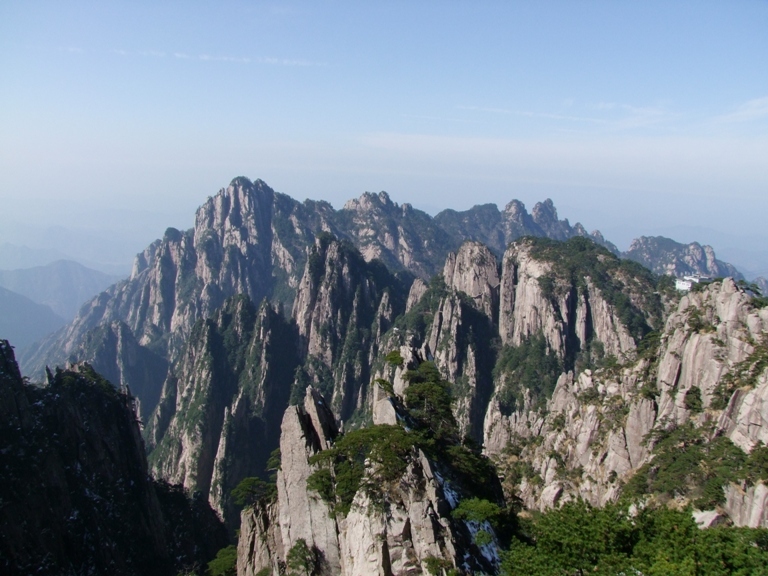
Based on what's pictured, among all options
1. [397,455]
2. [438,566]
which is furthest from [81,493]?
[438,566]

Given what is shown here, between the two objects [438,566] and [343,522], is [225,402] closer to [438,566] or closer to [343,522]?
[343,522]

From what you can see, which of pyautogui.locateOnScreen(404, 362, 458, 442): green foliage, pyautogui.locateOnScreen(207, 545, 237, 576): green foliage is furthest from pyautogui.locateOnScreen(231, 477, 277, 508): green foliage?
pyautogui.locateOnScreen(404, 362, 458, 442): green foliage

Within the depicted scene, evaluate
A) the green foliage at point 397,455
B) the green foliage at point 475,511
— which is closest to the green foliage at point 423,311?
the green foliage at point 397,455

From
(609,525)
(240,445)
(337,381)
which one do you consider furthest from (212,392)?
(609,525)

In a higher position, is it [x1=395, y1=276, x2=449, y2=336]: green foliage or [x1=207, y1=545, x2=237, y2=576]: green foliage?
[x1=395, y1=276, x2=449, y2=336]: green foliage

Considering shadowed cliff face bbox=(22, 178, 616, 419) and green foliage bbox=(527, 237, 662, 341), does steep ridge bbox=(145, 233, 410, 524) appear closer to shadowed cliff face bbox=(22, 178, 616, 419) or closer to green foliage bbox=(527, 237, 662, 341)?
green foliage bbox=(527, 237, 662, 341)

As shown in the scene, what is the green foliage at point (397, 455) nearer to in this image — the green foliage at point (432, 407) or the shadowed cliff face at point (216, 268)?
the green foliage at point (432, 407)
